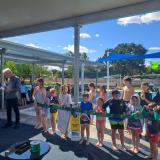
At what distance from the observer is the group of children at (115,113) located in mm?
5285

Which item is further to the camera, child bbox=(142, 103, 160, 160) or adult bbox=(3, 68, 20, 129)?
adult bbox=(3, 68, 20, 129)

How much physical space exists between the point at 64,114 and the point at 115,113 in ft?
5.30

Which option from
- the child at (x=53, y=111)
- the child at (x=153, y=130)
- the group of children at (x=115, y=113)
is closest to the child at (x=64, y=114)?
the group of children at (x=115, y=113)

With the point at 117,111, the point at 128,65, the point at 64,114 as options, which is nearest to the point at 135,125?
the point at 117,111

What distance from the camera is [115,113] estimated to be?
19.5 ft

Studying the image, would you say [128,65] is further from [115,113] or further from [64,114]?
[115,113]

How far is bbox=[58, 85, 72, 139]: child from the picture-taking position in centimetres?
704

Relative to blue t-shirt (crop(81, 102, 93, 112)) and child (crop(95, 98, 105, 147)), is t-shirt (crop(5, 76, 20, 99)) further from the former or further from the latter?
child (crop(95, 98, 105, 147))

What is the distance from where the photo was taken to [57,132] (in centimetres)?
770

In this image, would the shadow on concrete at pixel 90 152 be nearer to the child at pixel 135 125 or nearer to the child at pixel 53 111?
the child at pixel 135 125

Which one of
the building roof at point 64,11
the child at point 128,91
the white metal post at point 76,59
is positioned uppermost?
the building roof at point 64,11

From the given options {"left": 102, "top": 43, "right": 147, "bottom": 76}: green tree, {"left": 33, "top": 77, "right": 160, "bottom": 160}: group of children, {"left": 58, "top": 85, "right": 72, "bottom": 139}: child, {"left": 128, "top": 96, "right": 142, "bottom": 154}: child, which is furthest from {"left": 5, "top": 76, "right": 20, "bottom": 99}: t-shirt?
{"left": 102, "top": 43, "right": 147, "bottom": 76}: green tree

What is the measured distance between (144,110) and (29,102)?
1057 centimetres

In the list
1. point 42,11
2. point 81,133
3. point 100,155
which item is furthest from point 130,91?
point 42,11
